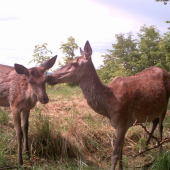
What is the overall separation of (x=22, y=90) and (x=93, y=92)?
1767 mm

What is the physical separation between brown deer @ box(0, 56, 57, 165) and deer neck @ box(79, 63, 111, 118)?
86cm

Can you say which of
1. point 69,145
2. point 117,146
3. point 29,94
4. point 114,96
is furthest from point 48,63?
point 117,146

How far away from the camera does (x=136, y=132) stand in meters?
5.30

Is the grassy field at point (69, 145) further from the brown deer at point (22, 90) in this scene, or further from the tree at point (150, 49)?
the tree at point (150, 49)

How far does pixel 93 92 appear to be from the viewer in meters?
3.57

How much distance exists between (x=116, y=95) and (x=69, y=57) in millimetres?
11555

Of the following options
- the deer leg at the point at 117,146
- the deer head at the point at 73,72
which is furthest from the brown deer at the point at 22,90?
the deer leg at the point at 117,146

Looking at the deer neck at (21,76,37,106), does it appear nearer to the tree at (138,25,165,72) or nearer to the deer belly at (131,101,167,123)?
the deer belly at (131,101,167,123)

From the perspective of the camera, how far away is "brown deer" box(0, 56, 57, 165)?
4023 millimetres

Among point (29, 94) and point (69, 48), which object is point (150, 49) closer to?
point (69, 48)

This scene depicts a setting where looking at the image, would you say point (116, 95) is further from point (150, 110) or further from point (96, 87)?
point (150, 110)

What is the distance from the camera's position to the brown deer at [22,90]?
4.02m

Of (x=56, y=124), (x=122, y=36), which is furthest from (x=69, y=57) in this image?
(x=56, y=124)

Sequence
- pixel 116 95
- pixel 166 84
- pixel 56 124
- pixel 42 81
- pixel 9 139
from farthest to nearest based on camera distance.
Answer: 1. pixel 56 124
2. pixel 9 139
3. pixel 166 84
4. pixel 42 81
5. pixel 116 95
